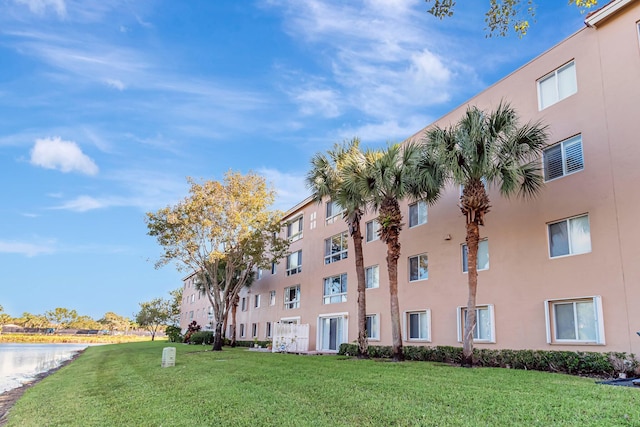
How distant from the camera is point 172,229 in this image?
2575cm

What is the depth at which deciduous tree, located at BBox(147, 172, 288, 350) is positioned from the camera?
2542 cm

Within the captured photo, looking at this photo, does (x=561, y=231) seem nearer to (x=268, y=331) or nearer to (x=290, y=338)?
(x=290, y=338)

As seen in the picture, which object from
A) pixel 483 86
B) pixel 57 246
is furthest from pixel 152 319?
pixel 483 86

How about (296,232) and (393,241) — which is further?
(296,232)

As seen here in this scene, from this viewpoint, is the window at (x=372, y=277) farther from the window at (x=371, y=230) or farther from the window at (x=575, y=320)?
the window at (x=575, y=320)

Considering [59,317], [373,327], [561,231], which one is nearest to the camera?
[561,231]

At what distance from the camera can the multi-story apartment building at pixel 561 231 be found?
39.0 feet

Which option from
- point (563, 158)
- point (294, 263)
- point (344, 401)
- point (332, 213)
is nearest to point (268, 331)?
point (294, 263)

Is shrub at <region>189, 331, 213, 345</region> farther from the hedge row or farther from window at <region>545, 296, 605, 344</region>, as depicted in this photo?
window at <region>545, 296, 605, 344</region>

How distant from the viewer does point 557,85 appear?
1457 cm

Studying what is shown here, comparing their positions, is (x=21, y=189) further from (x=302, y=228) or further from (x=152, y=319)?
(x=152, y=319)

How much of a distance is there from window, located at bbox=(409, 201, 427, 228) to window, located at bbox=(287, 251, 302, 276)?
13.2 meters

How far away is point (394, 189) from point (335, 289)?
39.1 feet

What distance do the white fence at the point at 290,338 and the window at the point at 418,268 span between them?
385 inches
